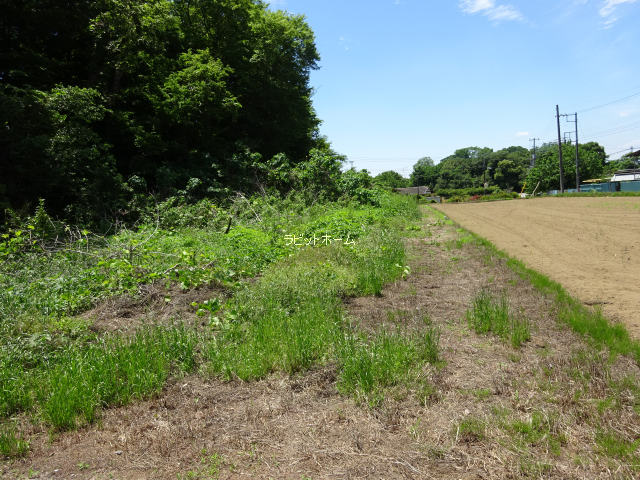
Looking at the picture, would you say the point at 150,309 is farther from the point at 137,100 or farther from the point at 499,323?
the point at 137,100

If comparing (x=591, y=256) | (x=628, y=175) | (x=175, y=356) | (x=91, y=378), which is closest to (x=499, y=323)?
(x=175, y=356)

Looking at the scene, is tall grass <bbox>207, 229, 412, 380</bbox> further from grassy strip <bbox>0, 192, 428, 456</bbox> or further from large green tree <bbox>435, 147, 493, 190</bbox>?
large green tree <bbox>435, 147, 493, 190</bbox>

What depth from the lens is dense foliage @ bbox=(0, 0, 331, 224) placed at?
45.0 feet

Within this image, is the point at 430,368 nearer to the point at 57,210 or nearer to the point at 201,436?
the point at 201,436

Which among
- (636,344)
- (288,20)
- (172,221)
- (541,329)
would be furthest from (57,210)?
(288,20)

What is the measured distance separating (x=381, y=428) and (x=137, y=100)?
69.3 ft

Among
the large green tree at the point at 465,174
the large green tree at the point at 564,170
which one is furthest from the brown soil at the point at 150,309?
the large green tree at the point at 465,174

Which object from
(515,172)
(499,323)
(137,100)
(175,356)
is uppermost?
(137,100)

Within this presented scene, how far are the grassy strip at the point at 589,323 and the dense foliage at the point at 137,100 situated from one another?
1356 cm

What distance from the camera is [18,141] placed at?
42.2 ft

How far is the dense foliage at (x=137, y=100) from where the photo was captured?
45.0ft

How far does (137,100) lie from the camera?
20031 mm

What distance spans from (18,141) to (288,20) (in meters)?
21.6

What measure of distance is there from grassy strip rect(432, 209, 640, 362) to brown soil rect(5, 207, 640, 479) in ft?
0.95
